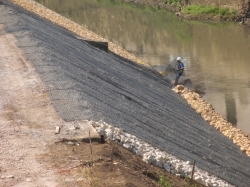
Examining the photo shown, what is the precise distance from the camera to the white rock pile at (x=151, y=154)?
9230mm

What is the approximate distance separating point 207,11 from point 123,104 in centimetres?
4146

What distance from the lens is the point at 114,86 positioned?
15570mm

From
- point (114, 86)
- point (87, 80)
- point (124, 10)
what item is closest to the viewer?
point (87, 80)

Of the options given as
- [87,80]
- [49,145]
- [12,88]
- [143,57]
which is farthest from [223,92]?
[49,145]

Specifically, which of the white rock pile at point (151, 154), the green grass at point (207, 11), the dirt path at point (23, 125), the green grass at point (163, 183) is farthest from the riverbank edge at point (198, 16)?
A: the green grass at point (163, 183)

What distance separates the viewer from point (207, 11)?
174ft

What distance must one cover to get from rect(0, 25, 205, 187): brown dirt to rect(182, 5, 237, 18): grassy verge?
138ft

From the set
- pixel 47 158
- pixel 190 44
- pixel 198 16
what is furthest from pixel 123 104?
pixel 198 16

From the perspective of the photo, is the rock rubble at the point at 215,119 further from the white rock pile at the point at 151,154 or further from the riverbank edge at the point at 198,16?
the riverbank edge at the point at 198,16

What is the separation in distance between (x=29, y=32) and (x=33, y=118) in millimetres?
9112

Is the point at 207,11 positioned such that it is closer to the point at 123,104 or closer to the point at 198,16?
the point at 198,16

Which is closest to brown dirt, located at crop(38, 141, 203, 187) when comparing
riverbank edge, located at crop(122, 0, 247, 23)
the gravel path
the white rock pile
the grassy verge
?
the white rock pile

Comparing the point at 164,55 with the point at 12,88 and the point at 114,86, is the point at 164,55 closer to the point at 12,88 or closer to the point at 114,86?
the point at 114,86

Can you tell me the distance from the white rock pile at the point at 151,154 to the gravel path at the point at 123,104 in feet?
1.92
